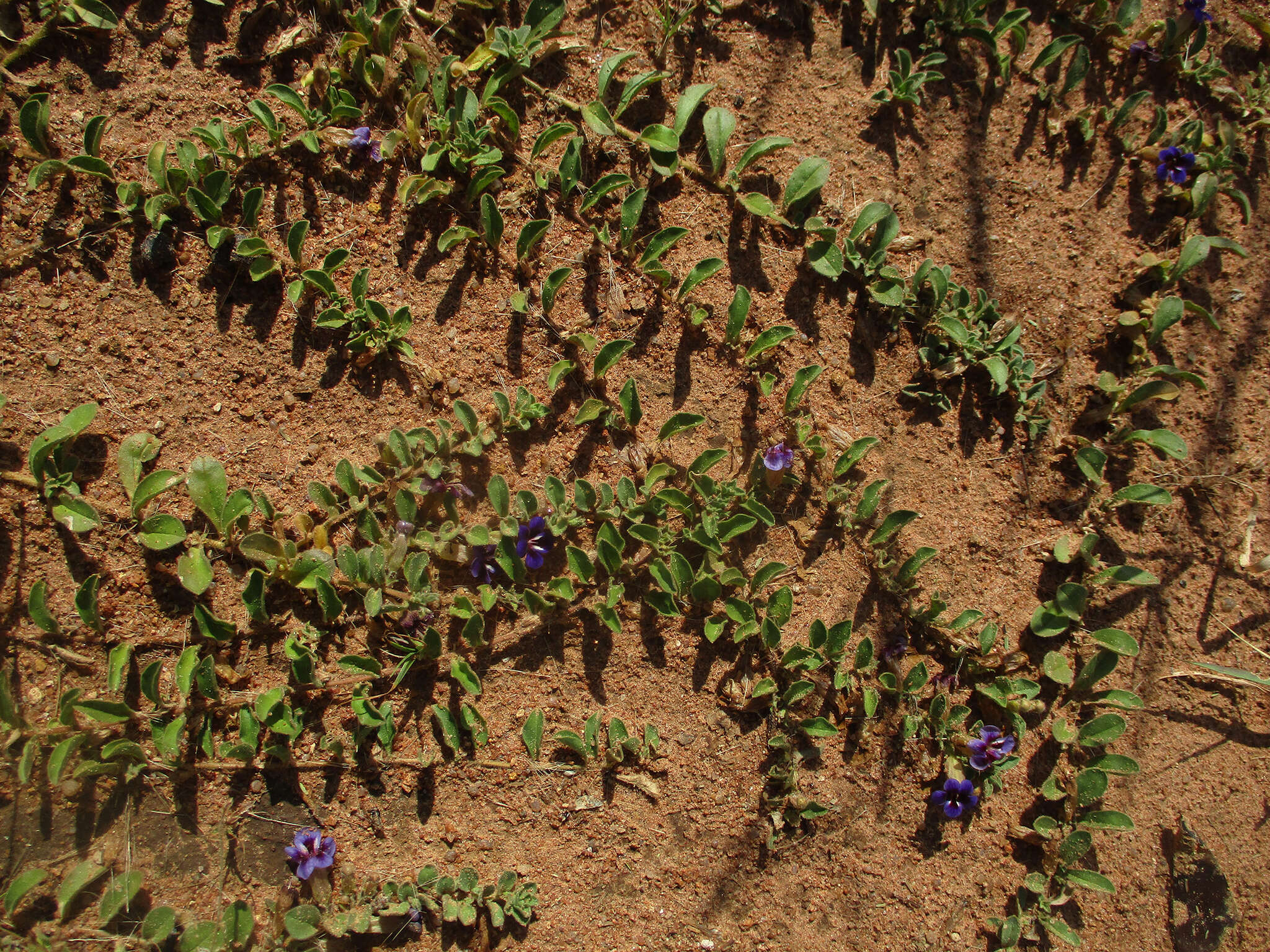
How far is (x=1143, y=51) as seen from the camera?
12.2ft

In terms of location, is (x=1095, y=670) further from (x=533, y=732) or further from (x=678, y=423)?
(x=533, y=732)

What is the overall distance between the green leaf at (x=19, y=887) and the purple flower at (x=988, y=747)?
3.40 metres

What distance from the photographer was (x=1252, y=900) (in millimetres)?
3291

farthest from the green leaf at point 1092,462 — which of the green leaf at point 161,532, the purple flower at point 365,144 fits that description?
the green leaf at point 161,532

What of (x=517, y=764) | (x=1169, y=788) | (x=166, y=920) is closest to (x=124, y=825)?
(x=166, y=920)

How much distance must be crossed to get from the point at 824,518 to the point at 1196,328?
81.7 inches

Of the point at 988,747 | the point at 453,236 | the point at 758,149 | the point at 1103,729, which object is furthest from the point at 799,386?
the point at 1103,729

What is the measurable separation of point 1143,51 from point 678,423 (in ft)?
9.82

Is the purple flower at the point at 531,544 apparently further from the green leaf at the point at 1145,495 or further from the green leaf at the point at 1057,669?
the green leaf at the point at 1145,495

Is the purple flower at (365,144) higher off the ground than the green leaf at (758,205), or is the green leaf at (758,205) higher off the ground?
the green leaf at (758,205)

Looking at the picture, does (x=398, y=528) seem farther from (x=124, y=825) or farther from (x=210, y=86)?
(x=210, y=86)

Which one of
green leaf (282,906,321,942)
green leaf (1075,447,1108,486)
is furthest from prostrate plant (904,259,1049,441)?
green leaf (282,906,321,942)

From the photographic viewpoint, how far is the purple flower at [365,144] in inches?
122

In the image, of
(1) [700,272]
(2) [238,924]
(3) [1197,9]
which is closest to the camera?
(2) [238,924]
